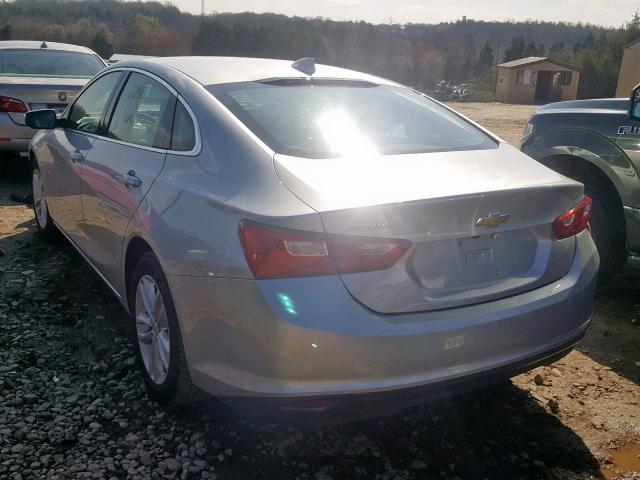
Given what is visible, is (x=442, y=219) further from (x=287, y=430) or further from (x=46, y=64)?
(x=46, y=64)

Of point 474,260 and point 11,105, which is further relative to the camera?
point 11,105

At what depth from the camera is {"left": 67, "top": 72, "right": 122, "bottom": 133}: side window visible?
384 cm

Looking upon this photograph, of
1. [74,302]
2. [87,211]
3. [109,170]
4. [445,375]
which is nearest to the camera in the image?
[445,375]

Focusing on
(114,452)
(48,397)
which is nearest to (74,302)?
(48,397)

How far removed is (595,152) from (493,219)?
2.40 metres

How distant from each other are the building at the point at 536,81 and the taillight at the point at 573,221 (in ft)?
159

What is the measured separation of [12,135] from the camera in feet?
23.0

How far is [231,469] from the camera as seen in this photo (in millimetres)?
2467

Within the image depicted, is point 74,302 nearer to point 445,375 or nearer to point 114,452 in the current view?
point 114,452

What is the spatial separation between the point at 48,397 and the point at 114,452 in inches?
24.0

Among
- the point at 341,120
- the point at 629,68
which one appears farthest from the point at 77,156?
the point at 629,68

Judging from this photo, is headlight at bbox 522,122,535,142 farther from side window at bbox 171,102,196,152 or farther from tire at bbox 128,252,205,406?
tire at bbox 128,252,205,406

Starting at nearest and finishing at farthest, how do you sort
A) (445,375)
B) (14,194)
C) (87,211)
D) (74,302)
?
(445,375), (87,211), (74,302), (14,194)

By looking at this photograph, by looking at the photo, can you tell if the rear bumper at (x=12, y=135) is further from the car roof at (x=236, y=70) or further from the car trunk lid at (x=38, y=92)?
the car roof at (x=236, y=70)
